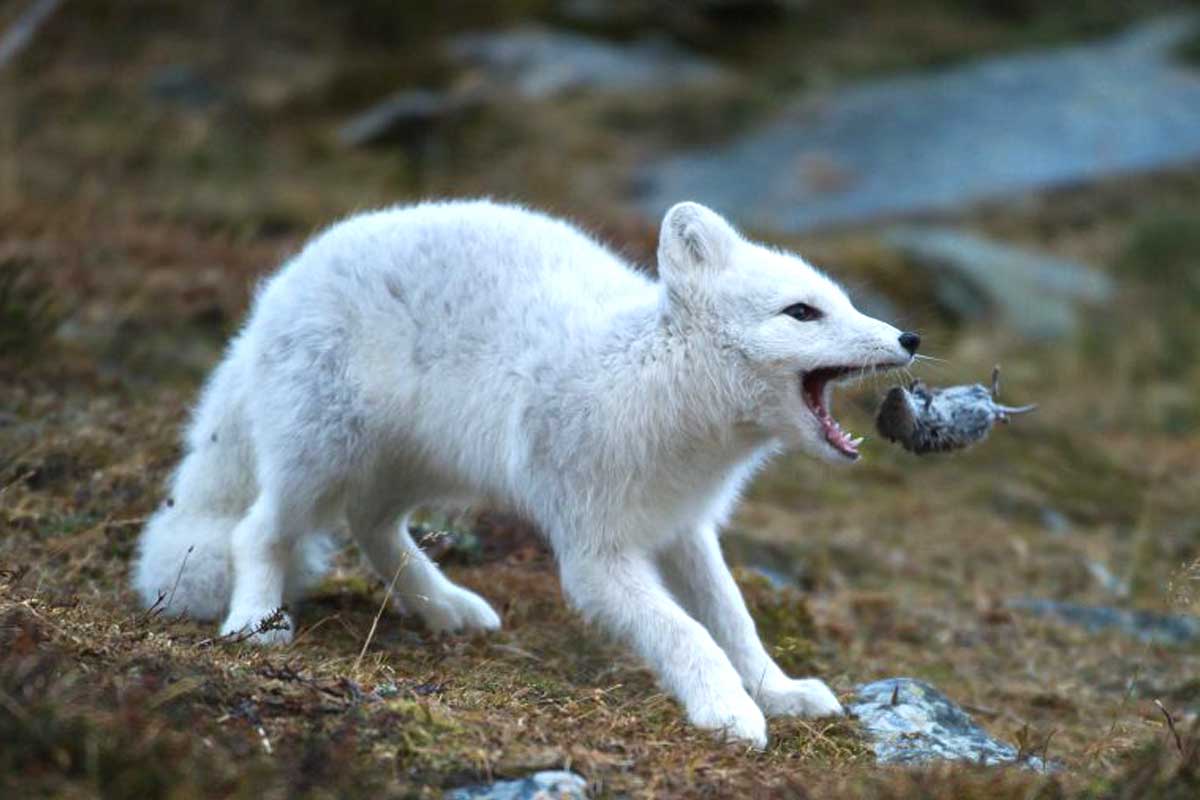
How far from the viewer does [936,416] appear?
5.41 meters

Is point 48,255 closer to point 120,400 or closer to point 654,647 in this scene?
point 120,400

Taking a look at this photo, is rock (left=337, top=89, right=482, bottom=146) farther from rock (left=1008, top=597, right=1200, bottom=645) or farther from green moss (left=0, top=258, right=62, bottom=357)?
rock (left=1008, top=597, right=1200, bottom=645)

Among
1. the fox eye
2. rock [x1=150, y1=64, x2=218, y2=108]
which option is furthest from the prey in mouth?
rock [x1=150, y1=64, x2=218, y2=108]

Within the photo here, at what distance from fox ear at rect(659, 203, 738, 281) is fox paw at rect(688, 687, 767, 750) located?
4.16ft

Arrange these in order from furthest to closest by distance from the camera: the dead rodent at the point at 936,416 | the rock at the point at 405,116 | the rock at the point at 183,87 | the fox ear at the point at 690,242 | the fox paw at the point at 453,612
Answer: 1. the rock at the point at 183,87
2. the rock at the point at 405,116
3. the fox paw at the point at 453,612
4. the dead rodent at the point at 936,416
5. the fox ear at the point at 690,242

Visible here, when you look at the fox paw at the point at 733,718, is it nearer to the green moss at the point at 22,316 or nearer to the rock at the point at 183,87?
the green moss at the point at 22,316

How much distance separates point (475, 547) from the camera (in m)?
6.56

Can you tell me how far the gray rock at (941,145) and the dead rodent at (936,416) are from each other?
8000mm

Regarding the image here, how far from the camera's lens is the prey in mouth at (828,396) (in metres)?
4.82

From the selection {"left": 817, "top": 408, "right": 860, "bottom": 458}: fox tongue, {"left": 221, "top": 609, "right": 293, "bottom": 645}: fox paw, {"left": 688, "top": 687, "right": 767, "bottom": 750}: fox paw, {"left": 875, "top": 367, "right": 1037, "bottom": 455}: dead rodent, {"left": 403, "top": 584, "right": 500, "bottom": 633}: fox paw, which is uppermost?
{"left": 817, "top": 408, "right": 860, "bottom": 458}: fox tongue

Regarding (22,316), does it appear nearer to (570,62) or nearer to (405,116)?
(405,116)

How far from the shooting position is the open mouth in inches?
190

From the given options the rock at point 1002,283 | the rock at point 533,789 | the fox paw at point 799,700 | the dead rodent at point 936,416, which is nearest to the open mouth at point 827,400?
the dead rodent at point 936,416

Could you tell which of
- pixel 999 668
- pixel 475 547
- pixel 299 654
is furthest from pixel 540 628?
pixel 999 668
